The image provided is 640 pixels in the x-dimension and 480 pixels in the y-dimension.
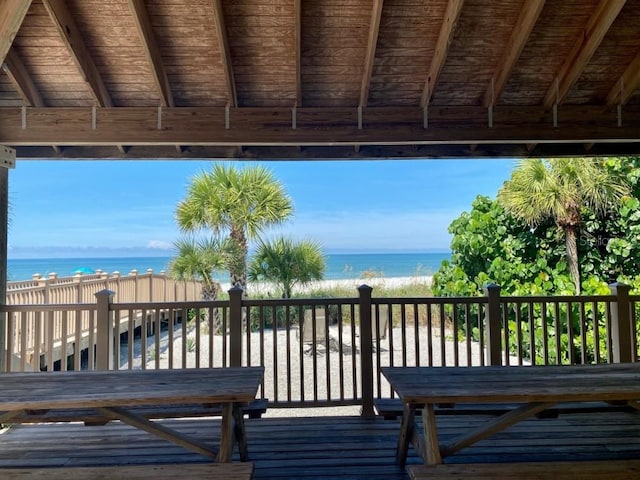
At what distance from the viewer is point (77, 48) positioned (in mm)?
2924

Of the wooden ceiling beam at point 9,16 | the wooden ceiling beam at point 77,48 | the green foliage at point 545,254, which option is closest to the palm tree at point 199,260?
the green foliage at point 545,254

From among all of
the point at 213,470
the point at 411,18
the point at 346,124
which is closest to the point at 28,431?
the point at 213,470

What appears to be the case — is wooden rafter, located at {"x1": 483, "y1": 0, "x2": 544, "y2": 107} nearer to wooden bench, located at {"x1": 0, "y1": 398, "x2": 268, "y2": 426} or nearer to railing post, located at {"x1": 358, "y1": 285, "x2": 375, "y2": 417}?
railing post, located at {"x1": 358, "y1": 285, "x2": 375, "y2": 417}

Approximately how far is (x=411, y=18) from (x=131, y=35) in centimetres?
212

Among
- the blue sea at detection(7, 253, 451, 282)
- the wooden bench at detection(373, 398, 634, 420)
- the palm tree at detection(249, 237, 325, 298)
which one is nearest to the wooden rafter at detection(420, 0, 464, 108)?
the wooden bench at detection(373, 398, 634, 420)

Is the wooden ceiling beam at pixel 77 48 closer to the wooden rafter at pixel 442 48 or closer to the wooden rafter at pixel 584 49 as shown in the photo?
the wooden rafter at pixel 442 48

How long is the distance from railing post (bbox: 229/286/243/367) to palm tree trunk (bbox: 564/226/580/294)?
6.01m

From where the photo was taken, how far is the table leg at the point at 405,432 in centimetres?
221

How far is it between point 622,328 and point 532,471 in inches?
94.0

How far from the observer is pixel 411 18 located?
2959 millimetres

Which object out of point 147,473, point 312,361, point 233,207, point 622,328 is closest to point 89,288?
point 233,207

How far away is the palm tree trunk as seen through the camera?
6695mm

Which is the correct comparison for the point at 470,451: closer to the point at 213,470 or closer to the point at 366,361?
the point at 366,361

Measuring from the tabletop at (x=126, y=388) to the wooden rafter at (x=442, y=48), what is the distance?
2.58 metres
